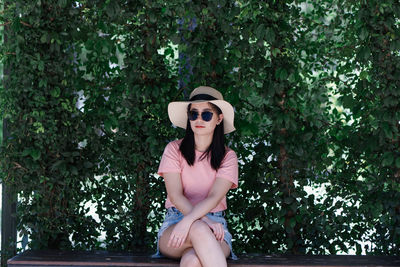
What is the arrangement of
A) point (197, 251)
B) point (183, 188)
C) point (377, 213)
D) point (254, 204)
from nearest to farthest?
1. point (197, 251)
2. point (183, 188)
3. point (377, 213)
4. point (254, 204)

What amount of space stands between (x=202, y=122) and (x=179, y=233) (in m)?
0.70

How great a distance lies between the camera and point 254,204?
14.4 feet

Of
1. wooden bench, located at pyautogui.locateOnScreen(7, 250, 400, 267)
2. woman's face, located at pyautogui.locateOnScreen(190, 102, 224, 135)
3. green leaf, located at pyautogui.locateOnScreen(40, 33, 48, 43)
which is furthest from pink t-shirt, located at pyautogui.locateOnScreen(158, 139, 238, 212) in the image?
green leaf, located at pyautogui.locateOnScreen(40, 33, 48, 43)

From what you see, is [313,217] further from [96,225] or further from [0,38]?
[0,38]

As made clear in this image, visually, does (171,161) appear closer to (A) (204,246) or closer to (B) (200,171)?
(B) (200,171)

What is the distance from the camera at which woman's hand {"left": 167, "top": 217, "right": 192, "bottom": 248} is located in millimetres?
3477

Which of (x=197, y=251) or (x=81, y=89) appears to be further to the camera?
(x=81, y=89)

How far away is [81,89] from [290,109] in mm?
1483

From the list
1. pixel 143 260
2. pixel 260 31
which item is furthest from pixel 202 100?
pixel 143 260

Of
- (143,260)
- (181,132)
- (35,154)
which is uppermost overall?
(181,132)

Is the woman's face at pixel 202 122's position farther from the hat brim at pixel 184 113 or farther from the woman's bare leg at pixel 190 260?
the woman's bare leg at pixel 190 260

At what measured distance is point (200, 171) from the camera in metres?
3.79

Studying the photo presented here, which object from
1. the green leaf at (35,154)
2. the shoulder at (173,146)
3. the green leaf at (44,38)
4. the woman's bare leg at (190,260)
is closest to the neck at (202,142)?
the shoulder at (173,146)

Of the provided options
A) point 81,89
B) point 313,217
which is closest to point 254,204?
point 313,217
